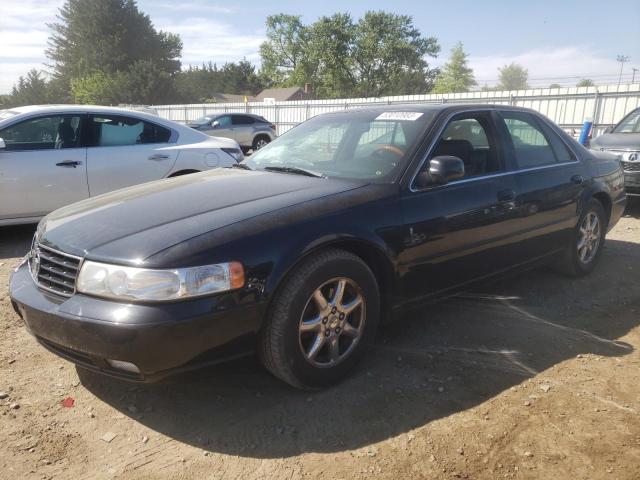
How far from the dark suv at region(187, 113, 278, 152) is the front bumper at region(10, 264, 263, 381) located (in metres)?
15.9

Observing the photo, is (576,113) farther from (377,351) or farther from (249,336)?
(249,336)

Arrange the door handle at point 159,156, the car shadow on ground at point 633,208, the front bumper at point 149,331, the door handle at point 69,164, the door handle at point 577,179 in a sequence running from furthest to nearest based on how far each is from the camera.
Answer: the car shadow on ground at point 633,208
the door handle at point 159,156
the door handle at point 69,164
the door handle at point 577,179
the front bumper at point 149,331

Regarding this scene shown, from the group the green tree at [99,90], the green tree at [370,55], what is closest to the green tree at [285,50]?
the green tree at [370,55]

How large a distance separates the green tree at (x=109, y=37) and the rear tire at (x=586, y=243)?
6003cm

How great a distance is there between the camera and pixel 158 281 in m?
2.22

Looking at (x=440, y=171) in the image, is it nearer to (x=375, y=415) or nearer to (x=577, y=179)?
(x=375, y=415)

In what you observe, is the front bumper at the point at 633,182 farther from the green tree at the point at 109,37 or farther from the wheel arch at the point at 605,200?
the green tree at the point at 109,37

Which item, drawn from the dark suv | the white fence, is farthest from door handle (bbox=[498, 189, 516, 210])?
the dark suv

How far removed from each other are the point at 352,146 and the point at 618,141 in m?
6.54

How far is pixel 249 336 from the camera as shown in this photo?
2393mm

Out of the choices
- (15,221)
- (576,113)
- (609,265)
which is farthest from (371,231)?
(576,113)

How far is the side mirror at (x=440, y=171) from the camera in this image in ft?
10.1

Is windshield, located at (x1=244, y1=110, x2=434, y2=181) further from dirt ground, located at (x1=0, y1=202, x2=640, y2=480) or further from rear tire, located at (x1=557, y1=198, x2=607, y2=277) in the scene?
rear tire, located at (x1=557, y1=198, x2=607, y2=277)

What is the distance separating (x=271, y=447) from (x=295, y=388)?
42 cm
